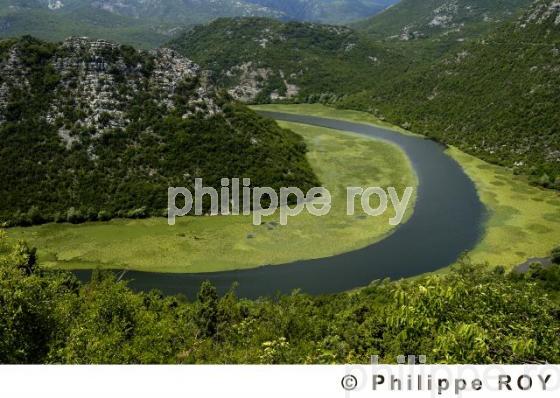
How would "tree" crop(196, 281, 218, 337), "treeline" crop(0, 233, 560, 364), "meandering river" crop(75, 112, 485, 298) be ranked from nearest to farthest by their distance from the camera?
"treeline" crop(0, 233, 560, 364) < "tree" crop(196, 281, 218, 337) < "meandering river" crop(75, 112, 485, 298)

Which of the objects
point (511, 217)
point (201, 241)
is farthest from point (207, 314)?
point (511, 217)

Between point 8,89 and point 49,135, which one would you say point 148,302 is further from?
point 8,89

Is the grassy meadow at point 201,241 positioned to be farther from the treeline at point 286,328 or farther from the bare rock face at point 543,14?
the bare rock face at point 543,14

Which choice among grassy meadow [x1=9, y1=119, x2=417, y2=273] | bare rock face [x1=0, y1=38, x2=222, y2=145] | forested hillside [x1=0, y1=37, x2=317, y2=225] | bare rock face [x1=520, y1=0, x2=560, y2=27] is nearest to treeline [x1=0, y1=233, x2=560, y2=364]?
grassy meadow [x1=9, y1=119, x2=417, y2=273]

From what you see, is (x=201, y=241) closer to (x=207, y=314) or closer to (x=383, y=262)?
(x=383, y=262)

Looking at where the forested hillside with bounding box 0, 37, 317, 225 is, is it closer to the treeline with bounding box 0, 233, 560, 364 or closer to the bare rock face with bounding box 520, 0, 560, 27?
the treeline with bounding box 0, 233, 560, 364

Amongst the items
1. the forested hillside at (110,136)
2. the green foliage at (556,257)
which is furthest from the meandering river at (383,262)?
the forested hillside at (110,136)

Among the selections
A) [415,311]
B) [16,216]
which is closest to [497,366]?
[415,311]
